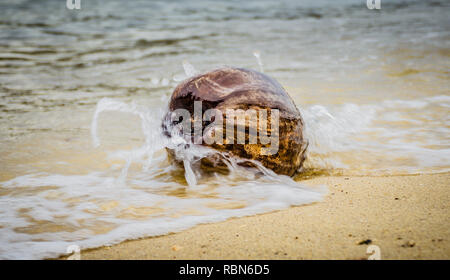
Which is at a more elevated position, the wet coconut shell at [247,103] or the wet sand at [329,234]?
the wet coconut shell at [247,103]

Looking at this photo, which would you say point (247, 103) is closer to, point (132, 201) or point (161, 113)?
point (161, 113)

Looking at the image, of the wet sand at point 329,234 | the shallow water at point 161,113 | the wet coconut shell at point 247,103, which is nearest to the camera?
the wet sand at point 329,234

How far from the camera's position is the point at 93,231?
2248mm

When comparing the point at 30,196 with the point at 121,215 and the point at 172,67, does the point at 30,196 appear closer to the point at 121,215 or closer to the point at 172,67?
the point at 121,215

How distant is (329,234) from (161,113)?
1571 mm

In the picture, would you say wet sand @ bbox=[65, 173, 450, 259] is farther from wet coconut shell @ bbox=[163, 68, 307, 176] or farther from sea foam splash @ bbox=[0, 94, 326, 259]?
wet coconut shell @ bbox=[163, 68, 307, 176]

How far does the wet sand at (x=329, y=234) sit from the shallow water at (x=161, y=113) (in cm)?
15

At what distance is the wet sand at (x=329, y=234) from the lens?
184cm

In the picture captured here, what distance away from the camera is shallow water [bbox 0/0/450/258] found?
2469mm

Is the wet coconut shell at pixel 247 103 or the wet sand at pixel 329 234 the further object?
the wet coconut shell at pixel 247 103

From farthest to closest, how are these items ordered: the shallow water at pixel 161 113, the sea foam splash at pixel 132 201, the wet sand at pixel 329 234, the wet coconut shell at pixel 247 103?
1. the wet coconut shell at pixel 247 103
2. the shallow water at pixel 161 113
3. the sea foam splash at pixel 132 201
4. the wet sand at pixel 329 234

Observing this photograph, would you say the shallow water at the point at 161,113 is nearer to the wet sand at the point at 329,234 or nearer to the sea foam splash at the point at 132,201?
the sea foam splash at the point at 132,201

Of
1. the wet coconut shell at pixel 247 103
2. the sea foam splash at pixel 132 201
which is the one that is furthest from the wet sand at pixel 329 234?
the wet coconut shell at pixel 247 103

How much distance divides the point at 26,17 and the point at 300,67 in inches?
358
